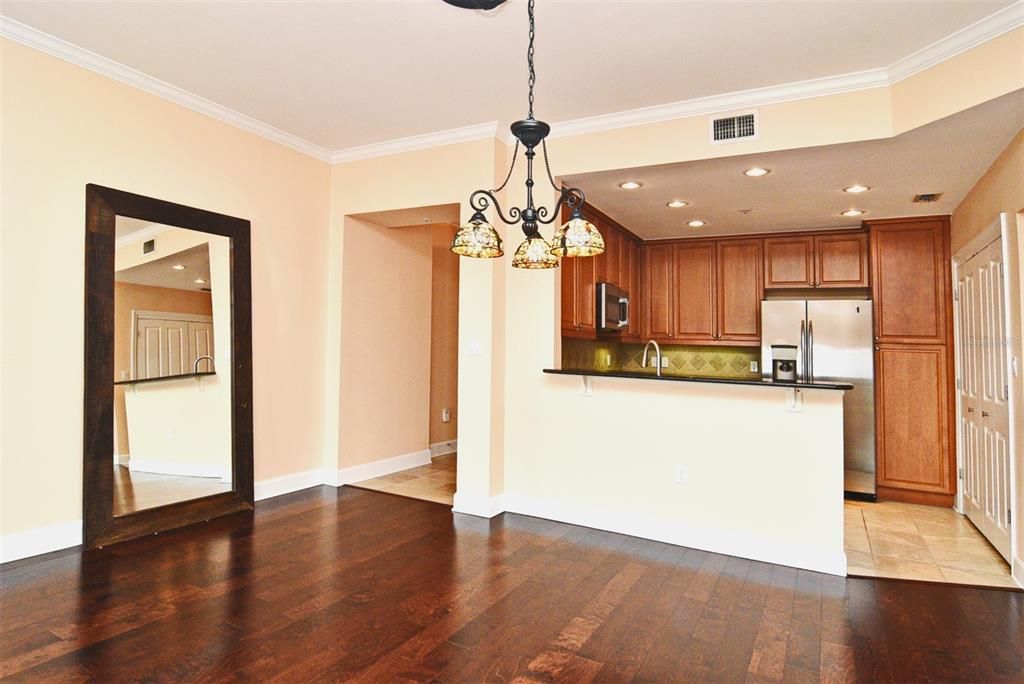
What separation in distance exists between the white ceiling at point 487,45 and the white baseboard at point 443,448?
370 cm

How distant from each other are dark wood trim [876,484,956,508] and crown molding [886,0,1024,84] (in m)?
3.44

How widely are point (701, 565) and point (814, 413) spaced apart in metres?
1.08

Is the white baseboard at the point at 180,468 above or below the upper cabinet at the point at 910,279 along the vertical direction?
below

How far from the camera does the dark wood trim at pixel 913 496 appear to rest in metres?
4.82

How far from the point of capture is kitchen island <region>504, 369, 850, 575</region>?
10.8 ft

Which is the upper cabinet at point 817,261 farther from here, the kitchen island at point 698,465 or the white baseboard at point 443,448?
the white baseboard at point 443,448

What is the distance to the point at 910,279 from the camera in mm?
5074

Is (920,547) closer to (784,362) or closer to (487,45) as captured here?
(784,362)

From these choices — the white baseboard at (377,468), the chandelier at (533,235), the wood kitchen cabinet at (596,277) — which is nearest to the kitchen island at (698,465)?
the wood kitchen cabinet at (596,277)

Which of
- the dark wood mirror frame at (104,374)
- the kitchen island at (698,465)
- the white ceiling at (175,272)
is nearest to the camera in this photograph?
the kitchen island at (698,465)

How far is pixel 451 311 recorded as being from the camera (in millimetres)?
6773

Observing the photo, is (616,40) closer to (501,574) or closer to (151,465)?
(501,574)

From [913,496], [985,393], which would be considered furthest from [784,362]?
[985,393]

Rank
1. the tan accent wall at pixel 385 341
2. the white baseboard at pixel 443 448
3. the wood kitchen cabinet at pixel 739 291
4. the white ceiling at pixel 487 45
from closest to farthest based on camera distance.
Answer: the white ceiling at pixel 487 45 < the tan accent wall at pixel 385 341 < the wood kitchen cabinet at pixel 739 291 < the white baseboard at pixel 443 448
